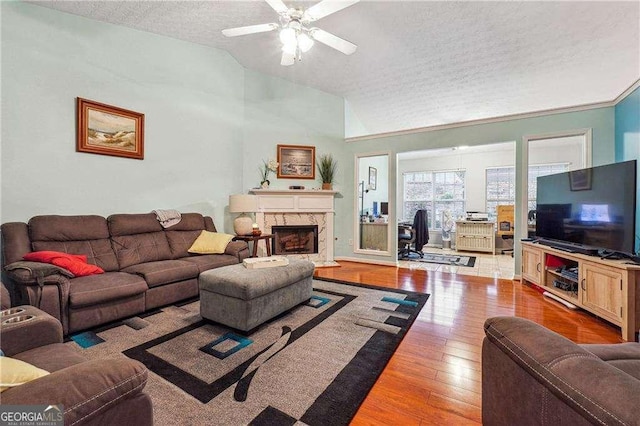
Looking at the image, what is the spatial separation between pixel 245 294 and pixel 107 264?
1749 mm

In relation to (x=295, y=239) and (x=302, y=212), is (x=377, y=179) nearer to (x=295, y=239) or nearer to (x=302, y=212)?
(x=302, y=212)

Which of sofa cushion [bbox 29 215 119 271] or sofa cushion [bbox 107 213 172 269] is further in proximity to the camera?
sofa cushion [bbox 107 213 172 269]

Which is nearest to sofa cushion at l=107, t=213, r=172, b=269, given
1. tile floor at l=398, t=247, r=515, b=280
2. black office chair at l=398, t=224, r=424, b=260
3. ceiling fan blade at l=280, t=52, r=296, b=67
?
ceiling fan blade at l=280, t=52, r=296, b=67

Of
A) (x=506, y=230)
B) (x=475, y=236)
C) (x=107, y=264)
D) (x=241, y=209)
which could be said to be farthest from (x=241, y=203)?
(x=506, y=230)

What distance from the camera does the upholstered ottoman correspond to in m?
2.14

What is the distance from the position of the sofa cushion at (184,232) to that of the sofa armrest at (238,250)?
48cm

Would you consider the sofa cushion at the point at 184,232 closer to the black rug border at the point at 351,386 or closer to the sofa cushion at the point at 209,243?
the sofa cushion at the point at 209,243

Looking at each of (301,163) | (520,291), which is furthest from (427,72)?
(520,291)

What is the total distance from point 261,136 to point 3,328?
4.05 meters

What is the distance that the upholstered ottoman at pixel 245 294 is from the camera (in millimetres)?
2145

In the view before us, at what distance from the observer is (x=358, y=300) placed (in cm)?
302

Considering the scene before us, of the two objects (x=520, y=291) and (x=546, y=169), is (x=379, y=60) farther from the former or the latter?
(x=546, y=169)

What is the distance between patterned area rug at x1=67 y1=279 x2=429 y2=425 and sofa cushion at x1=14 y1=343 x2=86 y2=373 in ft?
1.65

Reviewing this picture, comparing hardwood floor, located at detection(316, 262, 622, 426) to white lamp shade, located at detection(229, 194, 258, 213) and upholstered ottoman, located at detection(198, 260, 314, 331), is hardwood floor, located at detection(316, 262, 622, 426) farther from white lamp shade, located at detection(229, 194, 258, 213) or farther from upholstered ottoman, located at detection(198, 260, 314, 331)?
white lamp shade, located at detection(229, 194, 258, 213)
